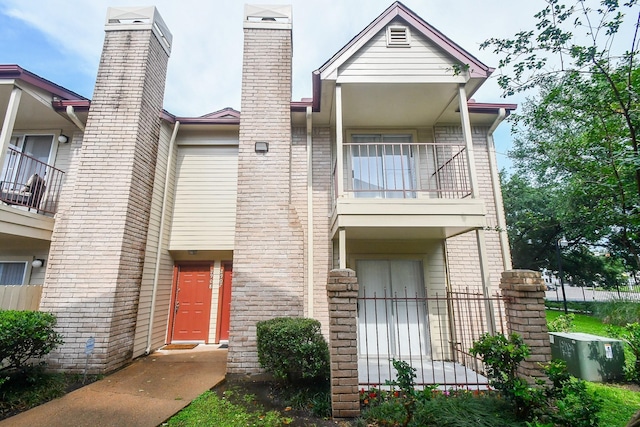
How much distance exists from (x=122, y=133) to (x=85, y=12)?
12.0 ft

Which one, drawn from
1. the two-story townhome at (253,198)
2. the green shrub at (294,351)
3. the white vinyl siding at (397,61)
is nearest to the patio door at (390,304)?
the two-story townhome at (253,198)

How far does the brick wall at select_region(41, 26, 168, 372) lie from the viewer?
5559mm

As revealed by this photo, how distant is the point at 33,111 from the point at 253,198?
6.01 m

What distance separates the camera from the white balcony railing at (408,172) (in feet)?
23.0

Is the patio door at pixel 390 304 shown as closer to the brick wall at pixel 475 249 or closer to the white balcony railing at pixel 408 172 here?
the brick wall at pixel 475 249

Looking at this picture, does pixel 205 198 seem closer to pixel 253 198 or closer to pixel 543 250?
pixel 253 198

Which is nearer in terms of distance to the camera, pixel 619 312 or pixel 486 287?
pixel 486 287

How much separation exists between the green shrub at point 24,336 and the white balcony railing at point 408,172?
250 inches

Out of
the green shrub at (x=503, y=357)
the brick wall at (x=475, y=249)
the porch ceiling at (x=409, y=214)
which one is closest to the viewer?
the green shrub at (x=503, y=357)

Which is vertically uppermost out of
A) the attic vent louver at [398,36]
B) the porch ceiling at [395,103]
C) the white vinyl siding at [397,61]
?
the attic vent louver at [398,36]

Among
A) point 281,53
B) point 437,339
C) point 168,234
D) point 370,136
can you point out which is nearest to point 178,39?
point 281,53

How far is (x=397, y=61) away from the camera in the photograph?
6.16 m

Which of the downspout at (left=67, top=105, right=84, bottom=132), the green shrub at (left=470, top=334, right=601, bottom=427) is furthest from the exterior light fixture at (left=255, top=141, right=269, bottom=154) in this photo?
the green shrub at (left=470, top=334, right=601, bottom=427)

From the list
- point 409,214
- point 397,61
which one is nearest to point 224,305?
point 409,214
